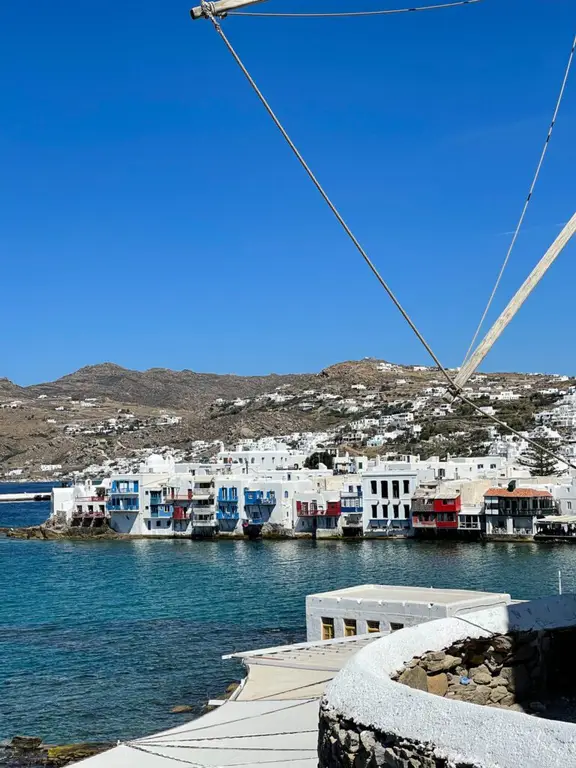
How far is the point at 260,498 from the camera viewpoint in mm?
66312

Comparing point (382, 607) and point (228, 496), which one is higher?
point (228, 496)

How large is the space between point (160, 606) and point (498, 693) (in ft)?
97.9

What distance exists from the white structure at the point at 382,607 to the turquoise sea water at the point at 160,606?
2615mm

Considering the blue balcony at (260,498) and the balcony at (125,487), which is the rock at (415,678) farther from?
the balcony at (125,487)

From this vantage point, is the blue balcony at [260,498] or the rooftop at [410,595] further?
the blue balcony at [260,498]

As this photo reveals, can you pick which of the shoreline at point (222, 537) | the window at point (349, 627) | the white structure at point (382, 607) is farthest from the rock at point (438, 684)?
the shoreline at point (222, 537)

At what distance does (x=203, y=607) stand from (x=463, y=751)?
3157cm

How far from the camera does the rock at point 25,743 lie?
17.6 m

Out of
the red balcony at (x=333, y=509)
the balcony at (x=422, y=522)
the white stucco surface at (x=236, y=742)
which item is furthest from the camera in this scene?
the red balcony at (x=333, y=509)

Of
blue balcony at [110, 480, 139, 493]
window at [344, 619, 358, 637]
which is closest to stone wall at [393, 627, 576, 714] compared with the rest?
window at [344, 619, 358, 637]

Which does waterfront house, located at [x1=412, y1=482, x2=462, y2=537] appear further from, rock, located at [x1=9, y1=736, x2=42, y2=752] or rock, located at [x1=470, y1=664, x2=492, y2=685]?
rock, located at [x1=470, y1=664, x2=492, y2=685]

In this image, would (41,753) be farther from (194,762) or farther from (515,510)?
(515,510)

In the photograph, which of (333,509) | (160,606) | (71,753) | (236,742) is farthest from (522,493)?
(236,742)

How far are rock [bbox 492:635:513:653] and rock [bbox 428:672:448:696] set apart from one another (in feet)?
1.67
